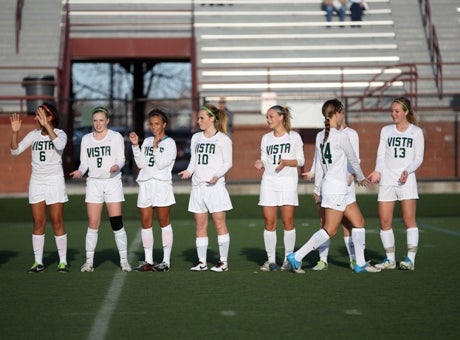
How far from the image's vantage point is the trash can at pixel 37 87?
23969mm

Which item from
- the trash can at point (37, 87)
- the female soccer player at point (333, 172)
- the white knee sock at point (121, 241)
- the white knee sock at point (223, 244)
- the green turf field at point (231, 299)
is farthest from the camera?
the trash can at point (37, 87)

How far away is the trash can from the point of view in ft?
78.6

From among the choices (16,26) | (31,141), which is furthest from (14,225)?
(16,26)

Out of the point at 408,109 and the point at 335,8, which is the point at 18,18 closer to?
the point at 335,8

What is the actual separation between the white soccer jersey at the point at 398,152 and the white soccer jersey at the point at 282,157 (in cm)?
83

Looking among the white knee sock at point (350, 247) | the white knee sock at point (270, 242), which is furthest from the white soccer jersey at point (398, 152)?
the white knee sock at point (270, 242)

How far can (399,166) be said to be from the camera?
9.23 m

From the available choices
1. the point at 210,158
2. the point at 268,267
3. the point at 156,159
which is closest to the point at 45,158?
the point at 156,159

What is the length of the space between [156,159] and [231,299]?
232 cm

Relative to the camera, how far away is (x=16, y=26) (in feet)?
91.6

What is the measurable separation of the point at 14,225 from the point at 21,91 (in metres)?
11.1

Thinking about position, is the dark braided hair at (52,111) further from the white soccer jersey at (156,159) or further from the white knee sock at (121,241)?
the white knee sock at (121,241)

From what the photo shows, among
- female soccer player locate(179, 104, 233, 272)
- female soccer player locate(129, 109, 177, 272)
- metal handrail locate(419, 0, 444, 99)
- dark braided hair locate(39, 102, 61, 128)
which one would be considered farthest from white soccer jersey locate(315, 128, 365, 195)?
metal handrail locate(419, 0, 444, 99)

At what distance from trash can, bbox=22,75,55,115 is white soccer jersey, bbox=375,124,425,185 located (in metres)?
15.8
